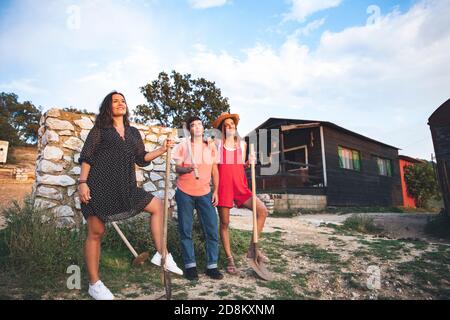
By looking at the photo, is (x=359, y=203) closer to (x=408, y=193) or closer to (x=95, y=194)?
(x=408, y=193)

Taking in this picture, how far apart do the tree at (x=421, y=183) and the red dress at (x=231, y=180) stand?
782 inches

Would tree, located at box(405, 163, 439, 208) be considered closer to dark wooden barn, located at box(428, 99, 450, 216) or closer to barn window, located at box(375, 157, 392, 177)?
barn window, located at box(375, 157, 392, 177)

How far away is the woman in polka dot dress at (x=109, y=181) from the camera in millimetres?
2508

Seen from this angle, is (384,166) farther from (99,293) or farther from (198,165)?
(99,293)

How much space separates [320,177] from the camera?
43.7ft

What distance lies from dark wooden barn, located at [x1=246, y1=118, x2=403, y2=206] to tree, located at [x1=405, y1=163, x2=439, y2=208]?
2.76 m

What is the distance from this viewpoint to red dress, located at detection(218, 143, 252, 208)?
11.3 feet

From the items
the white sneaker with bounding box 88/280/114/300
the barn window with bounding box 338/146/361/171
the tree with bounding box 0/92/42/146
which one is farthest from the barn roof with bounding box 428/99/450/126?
the tree with bounding box 0/92/42/146

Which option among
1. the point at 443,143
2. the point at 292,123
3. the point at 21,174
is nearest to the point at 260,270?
the point at 443,143

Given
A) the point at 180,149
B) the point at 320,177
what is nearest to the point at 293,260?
the point at 180,149

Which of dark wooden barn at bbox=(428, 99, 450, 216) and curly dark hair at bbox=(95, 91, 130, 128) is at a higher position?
dark wooden barn at bbox=(428, 99, 450, 216)

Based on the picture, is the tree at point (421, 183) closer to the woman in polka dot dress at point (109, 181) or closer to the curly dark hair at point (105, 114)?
the woman in polka dot dress at point (109, 181)

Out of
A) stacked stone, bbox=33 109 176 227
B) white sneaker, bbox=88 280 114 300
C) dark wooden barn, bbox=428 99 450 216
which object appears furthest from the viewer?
dark wooden barn, bbox=428 99 450 216
